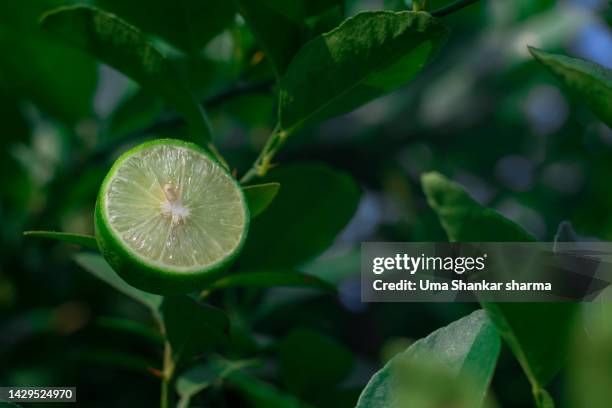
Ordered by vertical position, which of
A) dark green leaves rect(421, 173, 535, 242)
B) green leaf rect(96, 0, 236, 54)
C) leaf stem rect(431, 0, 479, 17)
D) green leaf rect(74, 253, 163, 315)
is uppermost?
leaf stem rect(431, 0, 479, 17)

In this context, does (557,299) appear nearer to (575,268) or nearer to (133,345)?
(575,268)

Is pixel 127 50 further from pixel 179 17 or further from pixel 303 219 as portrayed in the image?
pixel 303 219

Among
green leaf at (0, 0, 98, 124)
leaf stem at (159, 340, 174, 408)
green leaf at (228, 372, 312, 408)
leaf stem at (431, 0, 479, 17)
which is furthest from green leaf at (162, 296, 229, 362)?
green leaf at (0, 0, 98, 124)

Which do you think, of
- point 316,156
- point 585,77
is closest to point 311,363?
point 585,77

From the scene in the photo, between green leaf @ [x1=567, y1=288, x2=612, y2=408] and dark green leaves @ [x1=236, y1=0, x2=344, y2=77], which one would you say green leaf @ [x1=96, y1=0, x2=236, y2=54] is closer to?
dark green leaves @ [x1=236, y1=0, x2=344, y2=77]

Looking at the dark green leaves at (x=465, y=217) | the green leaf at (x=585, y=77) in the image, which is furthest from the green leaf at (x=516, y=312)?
the green leaf at (x=585, y=77)

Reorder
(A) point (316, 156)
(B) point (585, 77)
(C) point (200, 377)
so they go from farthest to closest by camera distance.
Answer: (A) point (316, 156)
(C) point (200, 377)
(B) point (585, 77)

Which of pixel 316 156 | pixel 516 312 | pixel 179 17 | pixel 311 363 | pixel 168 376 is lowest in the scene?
pixel 316 156
